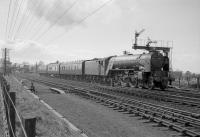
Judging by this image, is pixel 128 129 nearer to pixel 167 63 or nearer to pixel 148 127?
pixel 148 127

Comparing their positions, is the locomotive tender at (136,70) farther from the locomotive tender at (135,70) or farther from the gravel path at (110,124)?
the gravel path at (110,124)

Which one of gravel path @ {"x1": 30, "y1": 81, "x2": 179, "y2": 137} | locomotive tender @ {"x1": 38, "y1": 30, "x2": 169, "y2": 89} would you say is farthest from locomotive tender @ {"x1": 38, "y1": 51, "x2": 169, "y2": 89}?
gravel path @ {"x1": 30, "y1": 81, "x2": 179, "y2": 137}

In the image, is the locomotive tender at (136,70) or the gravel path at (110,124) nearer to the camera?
the gravel path at (110,124)

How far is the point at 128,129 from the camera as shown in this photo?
9805 mm

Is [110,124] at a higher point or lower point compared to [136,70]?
lower

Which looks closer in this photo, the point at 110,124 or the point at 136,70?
the point at 110,124

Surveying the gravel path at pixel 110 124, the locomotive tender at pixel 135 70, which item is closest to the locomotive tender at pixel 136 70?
the locomotive tender at pixel 135 70

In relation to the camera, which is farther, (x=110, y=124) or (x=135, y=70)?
(x=135, y=70)

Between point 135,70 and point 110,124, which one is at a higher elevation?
point 135,70

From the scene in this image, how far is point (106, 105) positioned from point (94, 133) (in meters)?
6.21

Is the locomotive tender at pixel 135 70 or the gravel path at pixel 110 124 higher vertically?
the locomotive tender at pixel 135 70

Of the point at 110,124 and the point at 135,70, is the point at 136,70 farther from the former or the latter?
the point at 110,124

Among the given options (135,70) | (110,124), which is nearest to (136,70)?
(135,70)

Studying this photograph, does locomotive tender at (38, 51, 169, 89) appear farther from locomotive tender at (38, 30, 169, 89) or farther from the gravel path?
the gravel path
